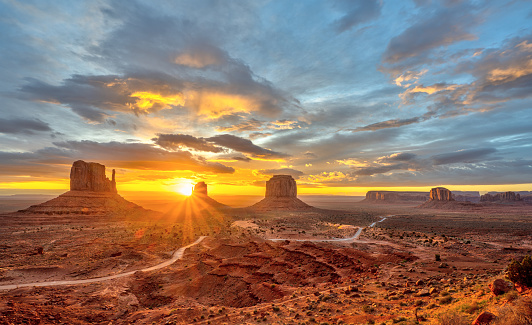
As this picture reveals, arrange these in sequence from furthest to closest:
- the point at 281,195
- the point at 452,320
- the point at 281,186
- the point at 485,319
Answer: the point at 281,186
the point at 281,195
the point at 452,320
the point at 485,319

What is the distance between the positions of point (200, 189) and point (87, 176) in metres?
71.9

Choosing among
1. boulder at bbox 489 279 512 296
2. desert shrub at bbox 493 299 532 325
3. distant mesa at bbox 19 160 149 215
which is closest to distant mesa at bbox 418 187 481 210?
boulder at bbox 489 279 512 296

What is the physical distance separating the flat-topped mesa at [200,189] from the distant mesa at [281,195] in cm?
3915

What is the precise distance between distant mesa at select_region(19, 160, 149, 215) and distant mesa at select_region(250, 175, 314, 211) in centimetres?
7191

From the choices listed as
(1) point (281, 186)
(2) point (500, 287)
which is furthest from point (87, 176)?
(2) point (500, 287)

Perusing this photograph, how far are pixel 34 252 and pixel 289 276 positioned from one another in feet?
156

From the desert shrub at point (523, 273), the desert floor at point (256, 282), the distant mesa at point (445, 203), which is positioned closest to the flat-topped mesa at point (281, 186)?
the desert floor at point (256, 282)

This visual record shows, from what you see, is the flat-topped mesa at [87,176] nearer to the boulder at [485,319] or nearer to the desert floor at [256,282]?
the desert floor at [256,282]

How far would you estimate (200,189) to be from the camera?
171m

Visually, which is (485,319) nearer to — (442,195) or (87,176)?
(87,176)

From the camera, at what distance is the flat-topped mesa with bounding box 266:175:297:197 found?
15725 cm

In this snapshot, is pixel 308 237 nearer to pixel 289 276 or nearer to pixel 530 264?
pixel 289 276

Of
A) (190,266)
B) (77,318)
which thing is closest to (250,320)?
(77,318)

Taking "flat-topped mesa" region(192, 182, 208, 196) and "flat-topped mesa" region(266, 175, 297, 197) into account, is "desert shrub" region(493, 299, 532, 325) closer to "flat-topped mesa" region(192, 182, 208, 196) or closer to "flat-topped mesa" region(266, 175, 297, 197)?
"flat-topped mesa" region(266, 175, 297, 197)
